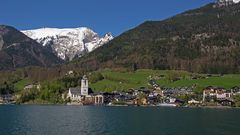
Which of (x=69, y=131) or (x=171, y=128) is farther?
(x=171, y=128)

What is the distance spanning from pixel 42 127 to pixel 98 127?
9503mm

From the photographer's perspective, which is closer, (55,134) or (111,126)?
(55,134)

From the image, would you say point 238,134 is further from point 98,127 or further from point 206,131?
point 98,127

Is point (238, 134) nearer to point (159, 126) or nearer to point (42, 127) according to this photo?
point (159, 126)

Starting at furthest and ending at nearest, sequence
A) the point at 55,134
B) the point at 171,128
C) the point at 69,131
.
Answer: the point at 171,128
the point at 69,131
the point at 55,134

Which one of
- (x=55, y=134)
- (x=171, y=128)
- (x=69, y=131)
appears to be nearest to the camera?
(x=55, y=134)

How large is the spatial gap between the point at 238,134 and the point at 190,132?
735 centimetres

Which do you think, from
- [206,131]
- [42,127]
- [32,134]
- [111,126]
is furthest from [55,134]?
[206,131]

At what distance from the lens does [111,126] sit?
87.3 meters

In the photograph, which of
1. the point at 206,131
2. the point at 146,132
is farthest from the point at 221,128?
the point at 146,132

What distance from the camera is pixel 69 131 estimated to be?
252ft

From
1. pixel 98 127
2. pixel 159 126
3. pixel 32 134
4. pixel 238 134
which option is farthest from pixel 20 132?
pixel 238 134

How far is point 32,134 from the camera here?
72188 mm

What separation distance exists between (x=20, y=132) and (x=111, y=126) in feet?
59.9
